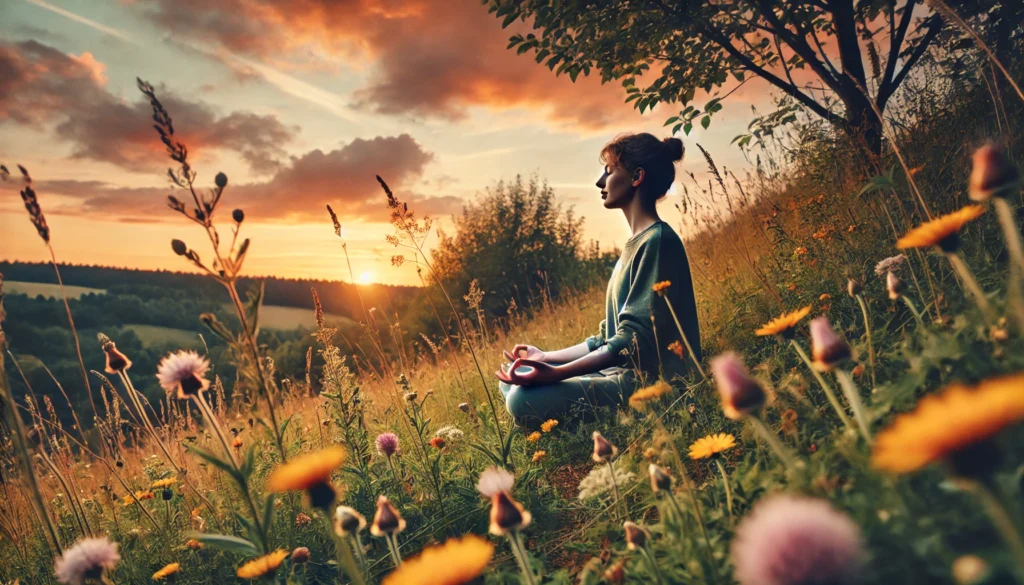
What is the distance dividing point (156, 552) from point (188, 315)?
32302 mm

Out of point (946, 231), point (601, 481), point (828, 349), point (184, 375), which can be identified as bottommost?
point (601, 481)

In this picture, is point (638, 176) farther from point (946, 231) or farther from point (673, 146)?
point (946, 231)

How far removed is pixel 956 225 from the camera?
45.6 inches

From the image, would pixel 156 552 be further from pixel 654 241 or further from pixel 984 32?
pixel 984 32

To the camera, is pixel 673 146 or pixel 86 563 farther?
pixel 673 146

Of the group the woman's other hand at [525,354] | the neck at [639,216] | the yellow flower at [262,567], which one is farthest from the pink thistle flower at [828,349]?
the woman's other hand at [525,354]

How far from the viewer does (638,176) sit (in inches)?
133

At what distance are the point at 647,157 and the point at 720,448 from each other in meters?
2.39

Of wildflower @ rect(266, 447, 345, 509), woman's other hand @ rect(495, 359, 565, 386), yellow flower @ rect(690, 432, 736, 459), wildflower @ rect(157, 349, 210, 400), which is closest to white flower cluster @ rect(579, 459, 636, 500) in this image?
yellow flower @ rect(690, 432, 736, 459)

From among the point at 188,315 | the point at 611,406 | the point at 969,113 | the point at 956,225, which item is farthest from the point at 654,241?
the point at 188,315

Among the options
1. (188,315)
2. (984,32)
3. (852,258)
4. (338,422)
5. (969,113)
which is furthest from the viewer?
(188,315)

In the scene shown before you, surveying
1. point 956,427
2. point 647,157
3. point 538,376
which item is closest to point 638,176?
point 647,157

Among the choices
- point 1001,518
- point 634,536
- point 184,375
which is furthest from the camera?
point 184,375

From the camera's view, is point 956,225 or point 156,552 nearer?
point 956,225
